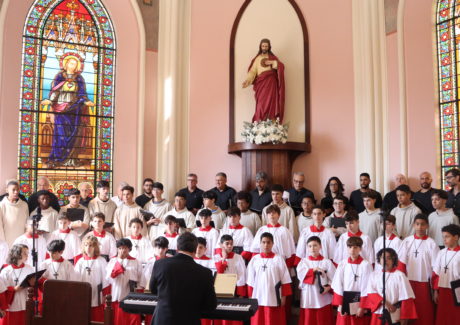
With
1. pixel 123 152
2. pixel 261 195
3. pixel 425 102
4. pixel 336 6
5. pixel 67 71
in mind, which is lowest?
pixel 261 195

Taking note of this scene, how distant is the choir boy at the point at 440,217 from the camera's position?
7239 millimetres

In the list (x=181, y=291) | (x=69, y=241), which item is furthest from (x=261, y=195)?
(x=181, y=291)

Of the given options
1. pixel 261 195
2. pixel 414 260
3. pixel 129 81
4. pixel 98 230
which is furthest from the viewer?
pixel 129 81

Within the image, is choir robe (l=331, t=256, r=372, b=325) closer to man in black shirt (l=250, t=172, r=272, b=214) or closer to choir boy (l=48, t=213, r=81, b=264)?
man in black shirt (l=250, t=172, r=272, b=214)

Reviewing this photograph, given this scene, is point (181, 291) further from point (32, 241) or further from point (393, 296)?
point (32, 241)

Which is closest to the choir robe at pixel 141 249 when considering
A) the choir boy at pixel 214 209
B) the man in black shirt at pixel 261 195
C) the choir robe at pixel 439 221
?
the choir boy at pixel 214 209

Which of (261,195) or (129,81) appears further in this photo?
(129,81)

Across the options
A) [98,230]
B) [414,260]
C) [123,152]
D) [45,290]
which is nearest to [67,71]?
[123,152]

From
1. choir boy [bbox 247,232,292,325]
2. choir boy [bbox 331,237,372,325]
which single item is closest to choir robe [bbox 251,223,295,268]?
choir boy [bbox 247,232,292,325]

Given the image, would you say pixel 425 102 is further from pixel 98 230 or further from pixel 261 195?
pixel 98 230

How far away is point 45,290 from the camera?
5102 millimetres

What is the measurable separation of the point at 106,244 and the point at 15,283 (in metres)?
1.45

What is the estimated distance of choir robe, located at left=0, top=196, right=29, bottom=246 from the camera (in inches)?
308

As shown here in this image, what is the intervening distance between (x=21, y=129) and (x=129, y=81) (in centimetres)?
202
